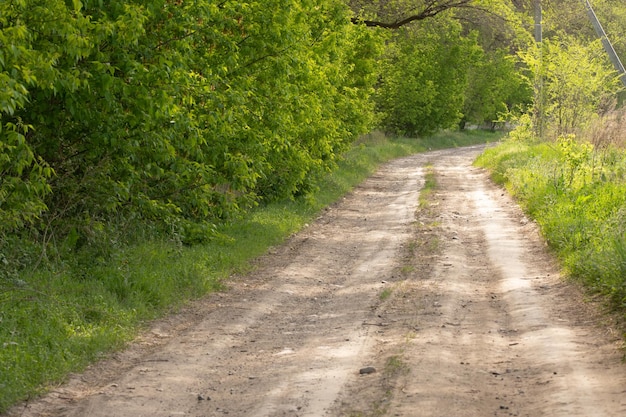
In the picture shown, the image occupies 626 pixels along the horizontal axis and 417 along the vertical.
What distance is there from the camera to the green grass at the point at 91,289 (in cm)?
772

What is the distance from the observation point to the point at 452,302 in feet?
34.3

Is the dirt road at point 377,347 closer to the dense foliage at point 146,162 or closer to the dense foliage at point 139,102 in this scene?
the dense foliage at point 146,162

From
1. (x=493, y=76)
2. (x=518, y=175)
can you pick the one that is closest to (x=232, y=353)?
(x=518, y=175)

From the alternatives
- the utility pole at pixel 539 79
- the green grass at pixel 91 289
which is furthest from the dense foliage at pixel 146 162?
the utility pole at pixel 539 79

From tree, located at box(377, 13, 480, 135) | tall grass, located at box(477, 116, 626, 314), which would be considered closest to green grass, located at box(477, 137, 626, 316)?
tall grass, located at box(477, 116, 626, 314)

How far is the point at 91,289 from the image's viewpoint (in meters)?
10.1

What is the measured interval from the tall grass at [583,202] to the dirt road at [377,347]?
0.35 meters

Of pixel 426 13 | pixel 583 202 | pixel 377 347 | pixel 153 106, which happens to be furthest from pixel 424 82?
pixel 377 347

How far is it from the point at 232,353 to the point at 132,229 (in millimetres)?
4408

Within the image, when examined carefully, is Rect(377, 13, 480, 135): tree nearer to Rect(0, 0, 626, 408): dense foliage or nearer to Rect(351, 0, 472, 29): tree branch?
Rect(351, 0, 472, 29): tree branch

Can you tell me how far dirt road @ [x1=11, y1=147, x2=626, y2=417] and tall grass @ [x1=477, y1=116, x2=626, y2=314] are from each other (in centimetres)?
35

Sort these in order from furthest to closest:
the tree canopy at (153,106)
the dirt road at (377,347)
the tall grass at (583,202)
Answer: the tall grass at (583,202) → the tree canopy at (153,106) → the dirt road at (377,347)

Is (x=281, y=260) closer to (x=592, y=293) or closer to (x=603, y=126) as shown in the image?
(x=592, y=293)

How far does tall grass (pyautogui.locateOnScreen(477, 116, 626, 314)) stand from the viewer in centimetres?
1061
